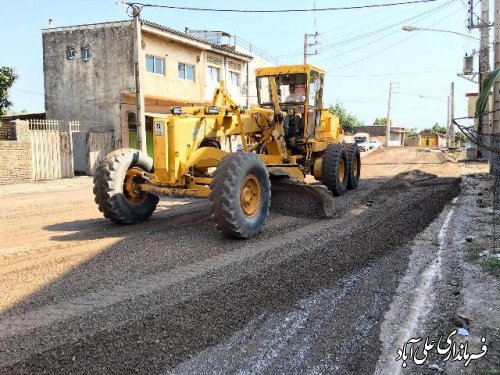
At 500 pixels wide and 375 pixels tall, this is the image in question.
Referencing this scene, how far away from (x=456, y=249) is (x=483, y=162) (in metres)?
18.4

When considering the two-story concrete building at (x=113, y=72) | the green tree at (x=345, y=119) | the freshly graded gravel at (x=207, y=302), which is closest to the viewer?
the freshly graded gravel at (x=207, y=302)

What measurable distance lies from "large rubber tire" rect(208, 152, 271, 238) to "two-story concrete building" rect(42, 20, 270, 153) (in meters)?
16.3

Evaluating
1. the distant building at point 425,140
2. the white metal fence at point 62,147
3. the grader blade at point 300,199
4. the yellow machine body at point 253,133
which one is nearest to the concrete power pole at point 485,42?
the yellow machine body at point 253,133

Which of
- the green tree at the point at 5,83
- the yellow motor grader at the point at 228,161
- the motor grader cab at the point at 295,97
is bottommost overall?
the yellow motor grader at the point at 228,161

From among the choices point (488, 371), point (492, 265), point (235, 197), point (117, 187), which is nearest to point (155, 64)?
point (117, 187)

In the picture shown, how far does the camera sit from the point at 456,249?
6.49 meters

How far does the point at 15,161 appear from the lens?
59.9 feet

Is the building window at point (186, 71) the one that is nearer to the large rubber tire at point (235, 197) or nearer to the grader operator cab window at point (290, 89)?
the grader operator cab window at point (290, 89)

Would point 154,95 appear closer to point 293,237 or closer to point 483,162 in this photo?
point 483,162

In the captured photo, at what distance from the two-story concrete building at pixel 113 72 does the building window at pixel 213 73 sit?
245 cm

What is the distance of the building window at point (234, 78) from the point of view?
3166 centimetres

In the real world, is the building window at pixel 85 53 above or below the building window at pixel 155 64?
above

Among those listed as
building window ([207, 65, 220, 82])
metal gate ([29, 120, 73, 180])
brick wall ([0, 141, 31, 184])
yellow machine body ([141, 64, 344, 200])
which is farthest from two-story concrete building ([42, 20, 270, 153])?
yellow machine body ([141, 64, 344, 200])

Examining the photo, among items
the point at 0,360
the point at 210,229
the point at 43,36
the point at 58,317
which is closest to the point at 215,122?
the point at 210,229
